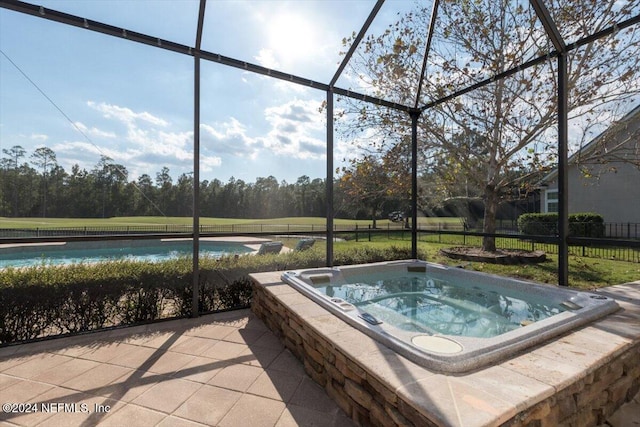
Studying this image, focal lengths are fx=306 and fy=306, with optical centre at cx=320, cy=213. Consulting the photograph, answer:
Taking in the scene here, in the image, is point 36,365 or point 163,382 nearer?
point 163,382

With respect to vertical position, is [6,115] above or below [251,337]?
above

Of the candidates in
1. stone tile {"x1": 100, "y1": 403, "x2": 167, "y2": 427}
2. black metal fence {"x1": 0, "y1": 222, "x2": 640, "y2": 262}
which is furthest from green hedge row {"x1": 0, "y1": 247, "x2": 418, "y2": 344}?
stone tile {"x1": 100, "y1": 403, "x2": 167, "y2": 427}

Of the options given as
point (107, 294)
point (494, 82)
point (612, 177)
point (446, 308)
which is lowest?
point (446, 308)

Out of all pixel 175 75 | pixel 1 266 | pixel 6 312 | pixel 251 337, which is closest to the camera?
pixel 6 312

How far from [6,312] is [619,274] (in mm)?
8531

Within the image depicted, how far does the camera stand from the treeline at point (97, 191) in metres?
3.55

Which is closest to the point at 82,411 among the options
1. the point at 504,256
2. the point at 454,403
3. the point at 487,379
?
the point at 454,403

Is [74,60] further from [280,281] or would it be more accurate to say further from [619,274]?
[619,274]

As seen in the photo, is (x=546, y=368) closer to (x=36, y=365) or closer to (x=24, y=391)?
(x=24, y=391)

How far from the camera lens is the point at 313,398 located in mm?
2035

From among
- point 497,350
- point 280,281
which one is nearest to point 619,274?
point 497,350

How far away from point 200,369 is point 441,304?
9.56 feet

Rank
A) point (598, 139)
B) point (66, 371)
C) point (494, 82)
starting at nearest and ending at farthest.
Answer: point (66, 371) < point (598, 139) < point (494, 82)

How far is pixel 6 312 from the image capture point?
2.87m
